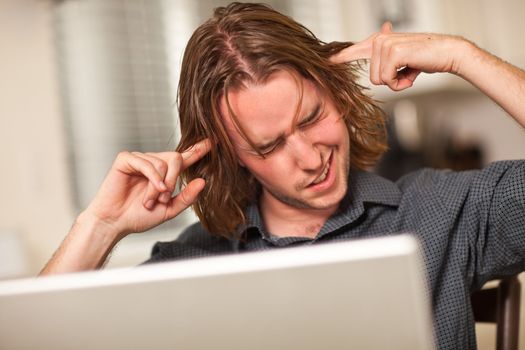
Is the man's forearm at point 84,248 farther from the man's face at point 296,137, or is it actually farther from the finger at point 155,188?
the man's face at point 296,137

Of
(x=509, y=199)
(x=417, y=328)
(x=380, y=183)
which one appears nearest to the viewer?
(x=417, y=328)

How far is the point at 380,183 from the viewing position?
1.27 meters

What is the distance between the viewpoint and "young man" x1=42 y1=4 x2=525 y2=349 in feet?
3.48

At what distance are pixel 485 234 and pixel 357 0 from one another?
226cm

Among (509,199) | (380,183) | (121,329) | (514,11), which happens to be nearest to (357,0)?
(514,11)

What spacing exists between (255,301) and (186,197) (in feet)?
2.27

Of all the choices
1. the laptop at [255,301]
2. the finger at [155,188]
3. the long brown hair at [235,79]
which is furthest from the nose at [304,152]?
the laptop at [255,301]

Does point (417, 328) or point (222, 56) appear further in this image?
point (222, 56)

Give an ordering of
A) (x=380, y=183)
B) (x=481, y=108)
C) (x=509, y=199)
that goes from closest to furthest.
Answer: (x=509, y=199) < (x=380, y=183) < (x=481, y=108)

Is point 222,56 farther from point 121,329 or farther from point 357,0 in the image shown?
point 357,0

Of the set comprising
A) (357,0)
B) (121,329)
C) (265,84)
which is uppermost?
(357,0)

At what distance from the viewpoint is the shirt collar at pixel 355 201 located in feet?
3.96

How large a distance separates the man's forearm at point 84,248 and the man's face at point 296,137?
325mm

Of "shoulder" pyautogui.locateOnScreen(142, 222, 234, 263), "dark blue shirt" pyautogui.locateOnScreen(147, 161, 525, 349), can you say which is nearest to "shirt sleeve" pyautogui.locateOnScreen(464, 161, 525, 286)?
"dark blue shirt" pyautogui.locateOnScreen(147, 161, 525, 349)
